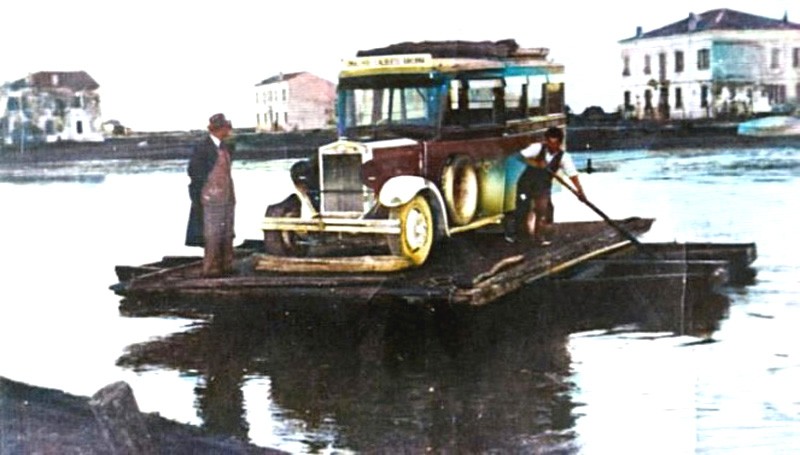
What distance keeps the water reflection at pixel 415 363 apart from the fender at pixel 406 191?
197 mm

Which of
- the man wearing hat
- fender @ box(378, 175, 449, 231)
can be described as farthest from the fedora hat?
fender @ box(378, 175, 449, 231)

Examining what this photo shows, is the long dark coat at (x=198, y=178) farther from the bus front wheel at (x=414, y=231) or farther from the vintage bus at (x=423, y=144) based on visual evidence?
the bus front wheel at (x=414, y=231)

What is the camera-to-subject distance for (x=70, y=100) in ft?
7.66

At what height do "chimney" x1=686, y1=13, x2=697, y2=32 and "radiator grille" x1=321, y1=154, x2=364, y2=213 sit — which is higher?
"chimney" x1=686, y1=13, x2=697, y2=32

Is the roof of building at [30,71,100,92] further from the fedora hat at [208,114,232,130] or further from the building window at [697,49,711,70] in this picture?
the building window at [697,49,711,70]

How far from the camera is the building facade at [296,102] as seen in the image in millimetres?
2291

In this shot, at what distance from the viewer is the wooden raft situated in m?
2.18

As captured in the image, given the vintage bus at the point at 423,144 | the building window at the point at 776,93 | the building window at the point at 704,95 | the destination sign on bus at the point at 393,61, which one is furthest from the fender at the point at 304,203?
the building window at the point at 776,93

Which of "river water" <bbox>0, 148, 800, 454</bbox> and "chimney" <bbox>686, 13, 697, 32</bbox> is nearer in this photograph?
"river water" <bbox>0, 148, 800, 454</bbox>

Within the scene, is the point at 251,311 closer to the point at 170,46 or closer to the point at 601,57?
the point at 170,46

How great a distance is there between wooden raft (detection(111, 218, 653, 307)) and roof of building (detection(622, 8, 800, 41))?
357 millimetres

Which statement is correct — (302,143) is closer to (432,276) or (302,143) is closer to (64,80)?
(432,276)

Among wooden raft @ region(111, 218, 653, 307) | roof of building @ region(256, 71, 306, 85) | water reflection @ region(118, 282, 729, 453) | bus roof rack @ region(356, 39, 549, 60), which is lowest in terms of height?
water reflection @ region(118, 282, 729, 453)

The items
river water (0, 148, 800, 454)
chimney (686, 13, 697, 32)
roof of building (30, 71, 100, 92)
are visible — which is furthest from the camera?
roof of building (30, 71, 100, 92)
